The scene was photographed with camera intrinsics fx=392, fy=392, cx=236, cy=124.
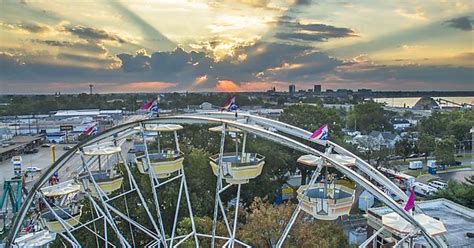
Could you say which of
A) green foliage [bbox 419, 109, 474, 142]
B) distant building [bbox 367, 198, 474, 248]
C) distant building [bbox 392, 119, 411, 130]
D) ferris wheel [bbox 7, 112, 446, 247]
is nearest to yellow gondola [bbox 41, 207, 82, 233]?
ferris wheel [bbox 7, 112, 446, 247]

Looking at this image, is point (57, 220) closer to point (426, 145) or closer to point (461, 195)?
point (461, 195)

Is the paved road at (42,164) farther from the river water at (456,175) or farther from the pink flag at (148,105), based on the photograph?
the river water at (456,175)

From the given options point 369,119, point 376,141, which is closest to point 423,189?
point 376,141

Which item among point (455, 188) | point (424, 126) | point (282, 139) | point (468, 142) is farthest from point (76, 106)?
point (282, 139)

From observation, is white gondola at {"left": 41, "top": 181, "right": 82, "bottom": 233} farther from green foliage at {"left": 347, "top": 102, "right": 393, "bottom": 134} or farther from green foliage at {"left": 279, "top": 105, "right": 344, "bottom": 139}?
green foliage at {"left": 347, "top": 102, "right": 393, "bottom": 134}

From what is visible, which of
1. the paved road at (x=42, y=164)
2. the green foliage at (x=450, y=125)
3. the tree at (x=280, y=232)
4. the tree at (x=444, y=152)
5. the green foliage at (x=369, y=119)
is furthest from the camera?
the green foliage at (x=369, y=119)

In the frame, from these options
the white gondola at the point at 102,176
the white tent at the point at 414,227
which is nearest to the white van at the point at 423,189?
the white tent at the point at 414,227
